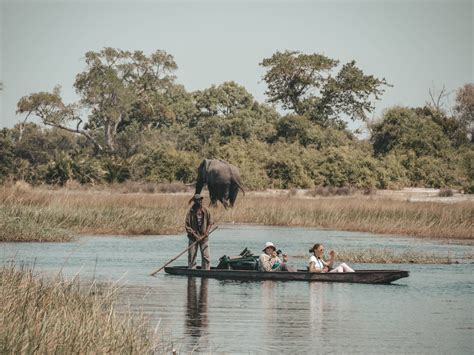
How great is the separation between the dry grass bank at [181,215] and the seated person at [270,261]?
10.3 meters

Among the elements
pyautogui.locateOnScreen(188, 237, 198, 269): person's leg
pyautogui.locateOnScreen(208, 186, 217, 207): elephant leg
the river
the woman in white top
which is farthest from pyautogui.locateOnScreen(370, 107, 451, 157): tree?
the woman in white top

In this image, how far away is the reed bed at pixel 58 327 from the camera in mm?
11445

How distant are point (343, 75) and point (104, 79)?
1671cm

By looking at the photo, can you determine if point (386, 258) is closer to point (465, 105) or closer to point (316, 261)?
point (316, 261)

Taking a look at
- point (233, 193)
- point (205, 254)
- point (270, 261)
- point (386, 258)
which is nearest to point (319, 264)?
point (270, 261)

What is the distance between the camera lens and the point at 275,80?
7275cm

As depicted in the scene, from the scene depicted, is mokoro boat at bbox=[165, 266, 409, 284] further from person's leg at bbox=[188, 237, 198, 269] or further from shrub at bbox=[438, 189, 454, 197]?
shrub at bbox=[438, 189, 454, 197]

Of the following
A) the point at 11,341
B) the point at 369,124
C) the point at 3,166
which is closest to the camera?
the point at 11,341

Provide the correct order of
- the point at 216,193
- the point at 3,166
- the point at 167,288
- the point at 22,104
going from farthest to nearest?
the point at 22,104, the point at 3,166, the point at 216,193, the point at 167,288

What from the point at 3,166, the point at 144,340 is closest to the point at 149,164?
the point at 3,166

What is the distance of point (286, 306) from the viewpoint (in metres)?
19.5

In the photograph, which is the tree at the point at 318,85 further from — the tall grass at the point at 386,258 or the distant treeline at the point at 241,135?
the tall grass at the point at 386,258

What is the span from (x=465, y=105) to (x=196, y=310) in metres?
72.5

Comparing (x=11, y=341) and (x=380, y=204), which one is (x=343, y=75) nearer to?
(x=380, y=204)
